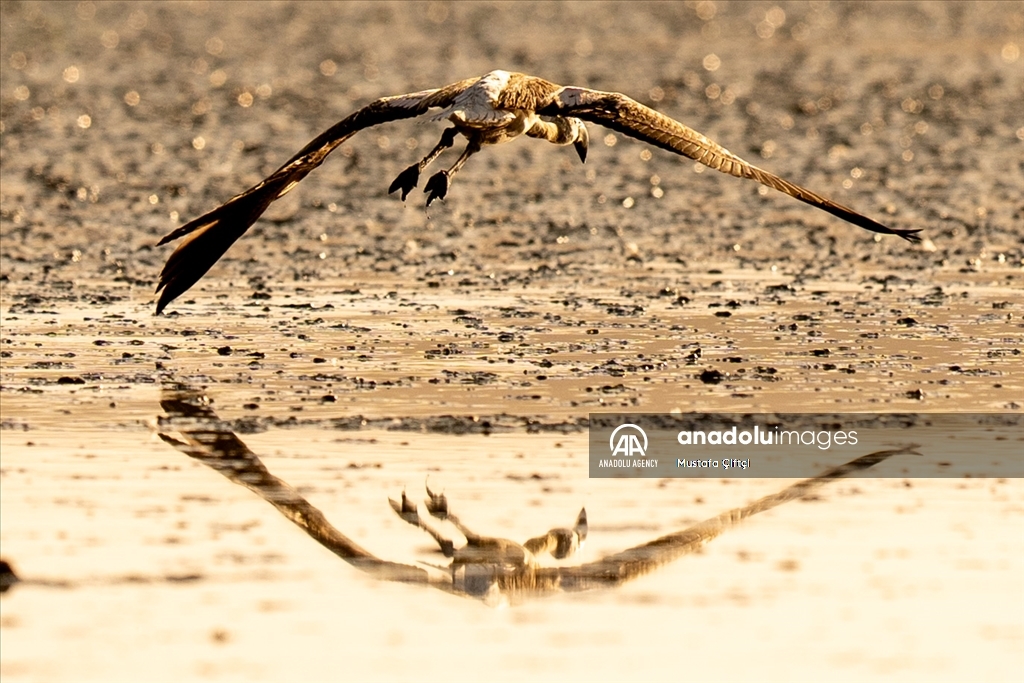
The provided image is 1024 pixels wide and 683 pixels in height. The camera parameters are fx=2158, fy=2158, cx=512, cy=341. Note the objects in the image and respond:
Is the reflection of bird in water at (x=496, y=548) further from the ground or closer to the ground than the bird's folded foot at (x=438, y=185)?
closer to the ground

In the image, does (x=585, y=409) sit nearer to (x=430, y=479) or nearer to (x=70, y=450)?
(x=430, y=479)

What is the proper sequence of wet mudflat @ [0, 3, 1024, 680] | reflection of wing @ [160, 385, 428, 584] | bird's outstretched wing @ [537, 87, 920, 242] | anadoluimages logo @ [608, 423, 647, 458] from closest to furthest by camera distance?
wet mudflat @ [0, 3, 1024, 680]
reflection of wing @ [160, 385, 428, 584]
anadoluimages logo @ [608, 423, 647, 458]
bird's outstretched wing @ [537, 87, 920, 242]

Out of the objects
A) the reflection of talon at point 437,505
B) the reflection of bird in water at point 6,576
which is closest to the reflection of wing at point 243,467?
the reflection of talon at point 437,505

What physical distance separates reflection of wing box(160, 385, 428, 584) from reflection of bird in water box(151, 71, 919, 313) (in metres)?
0.80

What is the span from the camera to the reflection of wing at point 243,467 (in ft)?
26.0

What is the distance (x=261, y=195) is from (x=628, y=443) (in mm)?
2240

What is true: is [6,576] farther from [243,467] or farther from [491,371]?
[491,371]

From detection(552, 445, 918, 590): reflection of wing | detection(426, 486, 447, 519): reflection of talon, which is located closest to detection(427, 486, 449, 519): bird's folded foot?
detection(426, 486, 447, 519): reflection of talon

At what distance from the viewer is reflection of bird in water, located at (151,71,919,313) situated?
32.9 ft

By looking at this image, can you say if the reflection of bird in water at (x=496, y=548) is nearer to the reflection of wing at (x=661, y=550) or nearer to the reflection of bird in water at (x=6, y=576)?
the reflection of wing at (x=661, y=550)

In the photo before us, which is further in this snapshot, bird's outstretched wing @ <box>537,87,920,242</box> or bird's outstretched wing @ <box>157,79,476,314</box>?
bird's outstretched wing @ <box>157,79,476,314</box>

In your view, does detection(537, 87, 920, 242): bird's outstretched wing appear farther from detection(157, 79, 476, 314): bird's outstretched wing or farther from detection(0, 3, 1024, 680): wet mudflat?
detection(0, 3, 1024, 680): wet mudflat

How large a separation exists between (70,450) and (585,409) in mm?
2437

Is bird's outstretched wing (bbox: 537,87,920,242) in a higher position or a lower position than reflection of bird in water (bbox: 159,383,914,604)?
higher
